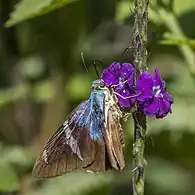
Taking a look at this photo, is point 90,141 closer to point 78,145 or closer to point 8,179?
point 78,145

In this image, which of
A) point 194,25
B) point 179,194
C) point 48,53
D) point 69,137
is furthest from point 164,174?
point 69,137

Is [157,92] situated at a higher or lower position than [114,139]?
higher

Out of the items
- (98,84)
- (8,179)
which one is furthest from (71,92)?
(98,84)

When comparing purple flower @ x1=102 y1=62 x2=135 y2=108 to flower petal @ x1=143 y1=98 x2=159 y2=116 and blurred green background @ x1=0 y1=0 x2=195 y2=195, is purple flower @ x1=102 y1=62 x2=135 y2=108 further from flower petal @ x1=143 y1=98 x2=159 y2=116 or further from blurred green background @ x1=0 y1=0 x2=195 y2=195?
blurred green background @ x1=0 y1=0 x2=195 y2=195

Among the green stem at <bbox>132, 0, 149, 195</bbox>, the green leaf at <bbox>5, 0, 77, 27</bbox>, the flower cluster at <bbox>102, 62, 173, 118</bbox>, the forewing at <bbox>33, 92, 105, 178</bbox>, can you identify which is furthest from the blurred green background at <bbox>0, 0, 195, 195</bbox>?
the green stem at <bbox>132, 0, 149, 195</bbox>

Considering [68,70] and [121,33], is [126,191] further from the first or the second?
[121,33]

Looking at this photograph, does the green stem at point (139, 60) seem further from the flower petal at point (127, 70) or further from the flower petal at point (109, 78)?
the flower petal at point (109, 78)
